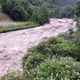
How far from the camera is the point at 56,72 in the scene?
32.1 ft

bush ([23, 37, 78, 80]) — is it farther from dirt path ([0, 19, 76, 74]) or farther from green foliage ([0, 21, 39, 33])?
green foliage ([0, 21, 39, 33])

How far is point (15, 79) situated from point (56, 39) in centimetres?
688

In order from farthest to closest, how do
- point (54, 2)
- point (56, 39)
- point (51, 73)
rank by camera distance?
point (54, 2) < point (56, 39) < point (51, 73)

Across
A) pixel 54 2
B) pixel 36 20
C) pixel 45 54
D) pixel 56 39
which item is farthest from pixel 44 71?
pixel 54 2

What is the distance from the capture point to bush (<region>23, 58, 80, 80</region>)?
9416 mm

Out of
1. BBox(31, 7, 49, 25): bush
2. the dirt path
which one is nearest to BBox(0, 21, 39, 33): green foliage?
BBox(31, 7, 49, 25): bush

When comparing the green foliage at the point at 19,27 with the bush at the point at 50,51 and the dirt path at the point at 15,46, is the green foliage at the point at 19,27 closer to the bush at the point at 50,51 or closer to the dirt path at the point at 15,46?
the dirt path at the point at 15,46

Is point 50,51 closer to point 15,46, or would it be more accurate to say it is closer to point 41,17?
point 15,46

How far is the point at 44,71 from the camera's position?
9883 millimetres

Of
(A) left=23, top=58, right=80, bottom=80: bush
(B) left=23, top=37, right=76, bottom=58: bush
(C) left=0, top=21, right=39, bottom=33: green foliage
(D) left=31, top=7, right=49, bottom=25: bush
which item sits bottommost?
(D) left=31, top=7, right=49, bottom=25: bush

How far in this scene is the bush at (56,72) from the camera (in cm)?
942

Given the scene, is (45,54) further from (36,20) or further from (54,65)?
(36,20)

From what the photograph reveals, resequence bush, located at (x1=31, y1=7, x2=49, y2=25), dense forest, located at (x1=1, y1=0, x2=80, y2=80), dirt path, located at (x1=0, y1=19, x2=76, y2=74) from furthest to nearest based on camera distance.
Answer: bush, located at (x1=31, y1=7, x2=49, y2=25)
dirt path, located at (x1=0, y1=19, x2=76, y2=74)
dense forest, located at (x1=1, y1=0, x2=80, y2=80)

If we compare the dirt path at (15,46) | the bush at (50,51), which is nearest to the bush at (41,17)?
the dirt path at (15,46)
